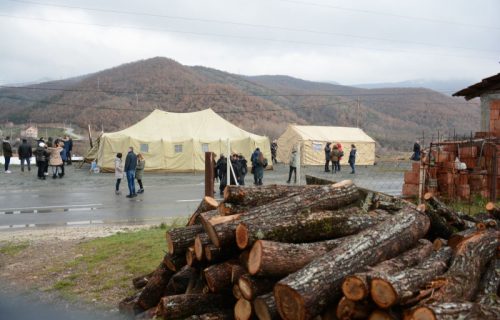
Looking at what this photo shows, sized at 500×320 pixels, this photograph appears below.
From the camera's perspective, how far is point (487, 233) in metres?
5.63

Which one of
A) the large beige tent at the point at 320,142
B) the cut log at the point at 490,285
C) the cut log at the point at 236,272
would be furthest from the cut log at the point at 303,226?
the large beige tent at the point at 320,142

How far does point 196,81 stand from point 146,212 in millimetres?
96199

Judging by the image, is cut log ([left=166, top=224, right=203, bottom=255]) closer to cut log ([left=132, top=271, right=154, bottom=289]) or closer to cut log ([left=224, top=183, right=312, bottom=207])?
cut log ([left=224, top=183, right=312, bottom=207])

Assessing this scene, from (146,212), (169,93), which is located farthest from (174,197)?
(169,93)

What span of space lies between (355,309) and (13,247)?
754 cm

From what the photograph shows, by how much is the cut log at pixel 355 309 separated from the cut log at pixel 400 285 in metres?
0.16

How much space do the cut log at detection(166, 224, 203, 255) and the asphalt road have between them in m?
6.34

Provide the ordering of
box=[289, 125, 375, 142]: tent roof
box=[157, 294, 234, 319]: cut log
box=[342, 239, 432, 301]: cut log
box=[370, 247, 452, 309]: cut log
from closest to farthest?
box=[370, 247, 452, 309]: cut log → box=[342, 239, 432, 301]: cut log → box=[157, 294, 234, 319]: cut log → box=[289, 125, 375, 142]: tent roof

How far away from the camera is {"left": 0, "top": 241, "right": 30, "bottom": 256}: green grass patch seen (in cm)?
905

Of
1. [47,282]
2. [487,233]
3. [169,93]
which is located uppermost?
[169,93]

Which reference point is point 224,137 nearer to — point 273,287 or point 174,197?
point 174,197

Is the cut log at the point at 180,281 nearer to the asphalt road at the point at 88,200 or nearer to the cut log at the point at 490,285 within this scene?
the cut log at the point at 490,285

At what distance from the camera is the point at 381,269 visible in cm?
453

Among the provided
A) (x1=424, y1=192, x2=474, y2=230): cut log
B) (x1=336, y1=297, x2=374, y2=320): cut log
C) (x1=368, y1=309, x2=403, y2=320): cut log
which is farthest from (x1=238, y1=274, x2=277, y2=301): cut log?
(x1=424, y1=192, x2=474, y2=230): cut log
